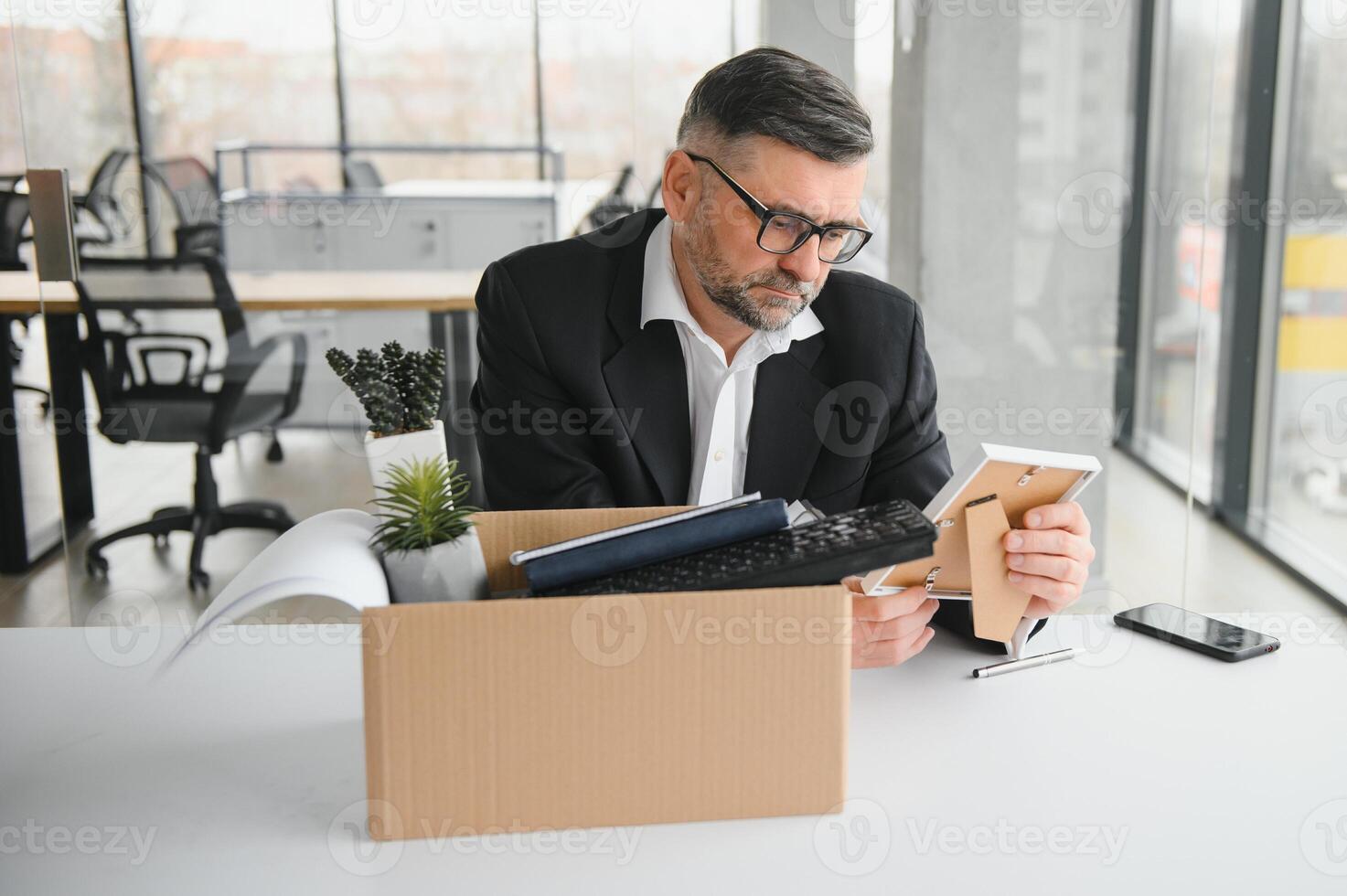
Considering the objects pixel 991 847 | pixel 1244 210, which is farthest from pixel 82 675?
pixel 1244 210

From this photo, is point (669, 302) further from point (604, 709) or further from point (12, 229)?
point (12, 229)

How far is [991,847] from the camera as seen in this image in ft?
2.84

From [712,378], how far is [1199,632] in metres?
0.71

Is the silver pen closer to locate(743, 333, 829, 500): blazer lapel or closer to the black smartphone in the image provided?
the black smartphone

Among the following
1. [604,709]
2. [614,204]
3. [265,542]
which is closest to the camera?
[604,709]

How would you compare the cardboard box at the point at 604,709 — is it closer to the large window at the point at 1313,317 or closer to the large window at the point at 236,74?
the large window at the point at 236,74

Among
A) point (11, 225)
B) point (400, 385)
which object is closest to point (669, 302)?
point (400, 385)

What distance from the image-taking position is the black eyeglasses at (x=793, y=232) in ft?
4.64

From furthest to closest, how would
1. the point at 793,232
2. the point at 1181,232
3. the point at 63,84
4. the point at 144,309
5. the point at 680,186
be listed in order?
the point at 1181,232, the point at 144,309, the point at 63,84, the point at 680,186, the point at 793,232

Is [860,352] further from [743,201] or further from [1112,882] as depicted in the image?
[1112,882]

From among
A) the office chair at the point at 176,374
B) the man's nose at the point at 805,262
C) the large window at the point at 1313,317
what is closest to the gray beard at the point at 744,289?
the man's nose at the point at 805,262

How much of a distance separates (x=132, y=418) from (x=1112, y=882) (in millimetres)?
3001

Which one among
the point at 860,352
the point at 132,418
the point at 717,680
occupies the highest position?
the point at 860,352

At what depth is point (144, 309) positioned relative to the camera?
312 cm
